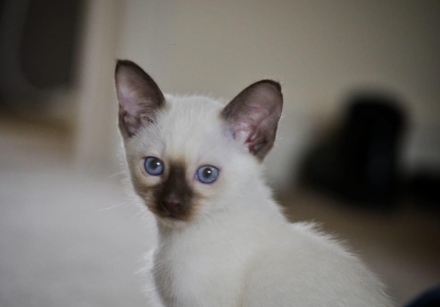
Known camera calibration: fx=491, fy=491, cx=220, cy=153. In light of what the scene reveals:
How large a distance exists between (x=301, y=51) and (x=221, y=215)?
5.39 ft

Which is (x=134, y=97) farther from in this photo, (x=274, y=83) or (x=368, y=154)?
(x=368, y=154)

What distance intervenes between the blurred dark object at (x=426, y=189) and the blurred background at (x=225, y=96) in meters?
0.01

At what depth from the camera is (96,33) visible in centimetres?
76

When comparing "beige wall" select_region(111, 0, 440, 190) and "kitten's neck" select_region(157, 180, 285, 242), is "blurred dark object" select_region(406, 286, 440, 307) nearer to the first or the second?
"kitten's neck" select_region(157, 180, 285, 242)

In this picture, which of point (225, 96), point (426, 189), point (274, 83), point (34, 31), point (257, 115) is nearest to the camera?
point (274, 83)

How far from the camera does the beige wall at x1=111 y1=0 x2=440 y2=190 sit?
76cm

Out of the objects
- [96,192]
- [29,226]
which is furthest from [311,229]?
[29,226]

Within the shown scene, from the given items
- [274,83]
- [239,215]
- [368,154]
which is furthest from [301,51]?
[274,83]

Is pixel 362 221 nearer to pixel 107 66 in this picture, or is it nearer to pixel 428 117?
pixel 428 117

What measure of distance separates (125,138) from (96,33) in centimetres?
18

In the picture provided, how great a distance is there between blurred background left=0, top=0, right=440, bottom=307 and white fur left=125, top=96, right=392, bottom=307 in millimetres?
86

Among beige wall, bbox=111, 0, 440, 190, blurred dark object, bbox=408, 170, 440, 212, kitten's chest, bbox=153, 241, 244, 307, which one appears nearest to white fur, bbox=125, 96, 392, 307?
kitten's chest, bbox=153, 241, 244, 307

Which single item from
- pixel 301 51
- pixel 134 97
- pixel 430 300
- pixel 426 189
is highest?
pixel 301 51

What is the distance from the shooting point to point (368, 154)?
2.49m
